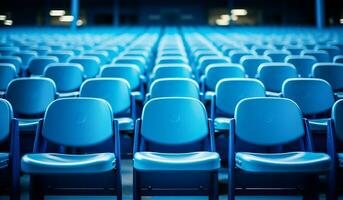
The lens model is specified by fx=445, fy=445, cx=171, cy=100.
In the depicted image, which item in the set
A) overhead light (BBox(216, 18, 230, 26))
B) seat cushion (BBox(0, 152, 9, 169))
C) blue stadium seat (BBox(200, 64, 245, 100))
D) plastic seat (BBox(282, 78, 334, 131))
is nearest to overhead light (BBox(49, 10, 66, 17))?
overhead light (BBox(216, 18, 230, 26))

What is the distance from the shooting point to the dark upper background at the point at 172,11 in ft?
115

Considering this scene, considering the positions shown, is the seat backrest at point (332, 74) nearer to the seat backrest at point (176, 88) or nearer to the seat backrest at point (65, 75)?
the seat backrest at point (176, 88)

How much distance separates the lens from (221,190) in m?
3.21

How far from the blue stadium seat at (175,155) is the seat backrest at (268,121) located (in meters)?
0.25

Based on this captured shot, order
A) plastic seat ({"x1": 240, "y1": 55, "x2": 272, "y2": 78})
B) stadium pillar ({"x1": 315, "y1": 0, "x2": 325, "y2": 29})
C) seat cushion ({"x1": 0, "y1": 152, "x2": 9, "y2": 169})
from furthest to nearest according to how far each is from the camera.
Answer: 1. stadium pillar ({"x1": 315, "y1": 0, "x2": 325, "y2": 29})
2. plastic seat ({"x1": 240, "y1": 55, "x2": 272, "y2": 78})
3. seat cushion ({"x1": 0, "y1": 152, "x2": 9, "y2": 169})

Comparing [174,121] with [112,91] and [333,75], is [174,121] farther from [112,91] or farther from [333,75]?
[333,75]

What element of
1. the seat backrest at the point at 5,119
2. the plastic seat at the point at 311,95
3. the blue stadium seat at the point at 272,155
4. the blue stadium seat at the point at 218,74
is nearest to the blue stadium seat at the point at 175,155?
the blue stadium seat at the point at 272,155

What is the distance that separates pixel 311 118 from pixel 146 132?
75.2 inches

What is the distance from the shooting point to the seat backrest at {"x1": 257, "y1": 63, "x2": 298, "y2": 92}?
5109 millimetres

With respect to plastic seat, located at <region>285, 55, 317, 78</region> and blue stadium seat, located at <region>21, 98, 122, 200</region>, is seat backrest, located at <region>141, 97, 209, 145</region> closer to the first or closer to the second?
blue stadium seat, located at <region>21, 98, 122, 200</region>

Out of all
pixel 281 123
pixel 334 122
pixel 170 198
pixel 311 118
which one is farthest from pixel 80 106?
pixel 311 118

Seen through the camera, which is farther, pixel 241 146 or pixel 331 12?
pixel 331 12

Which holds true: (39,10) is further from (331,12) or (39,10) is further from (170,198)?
(170,198)

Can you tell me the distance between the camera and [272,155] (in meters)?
2.94
